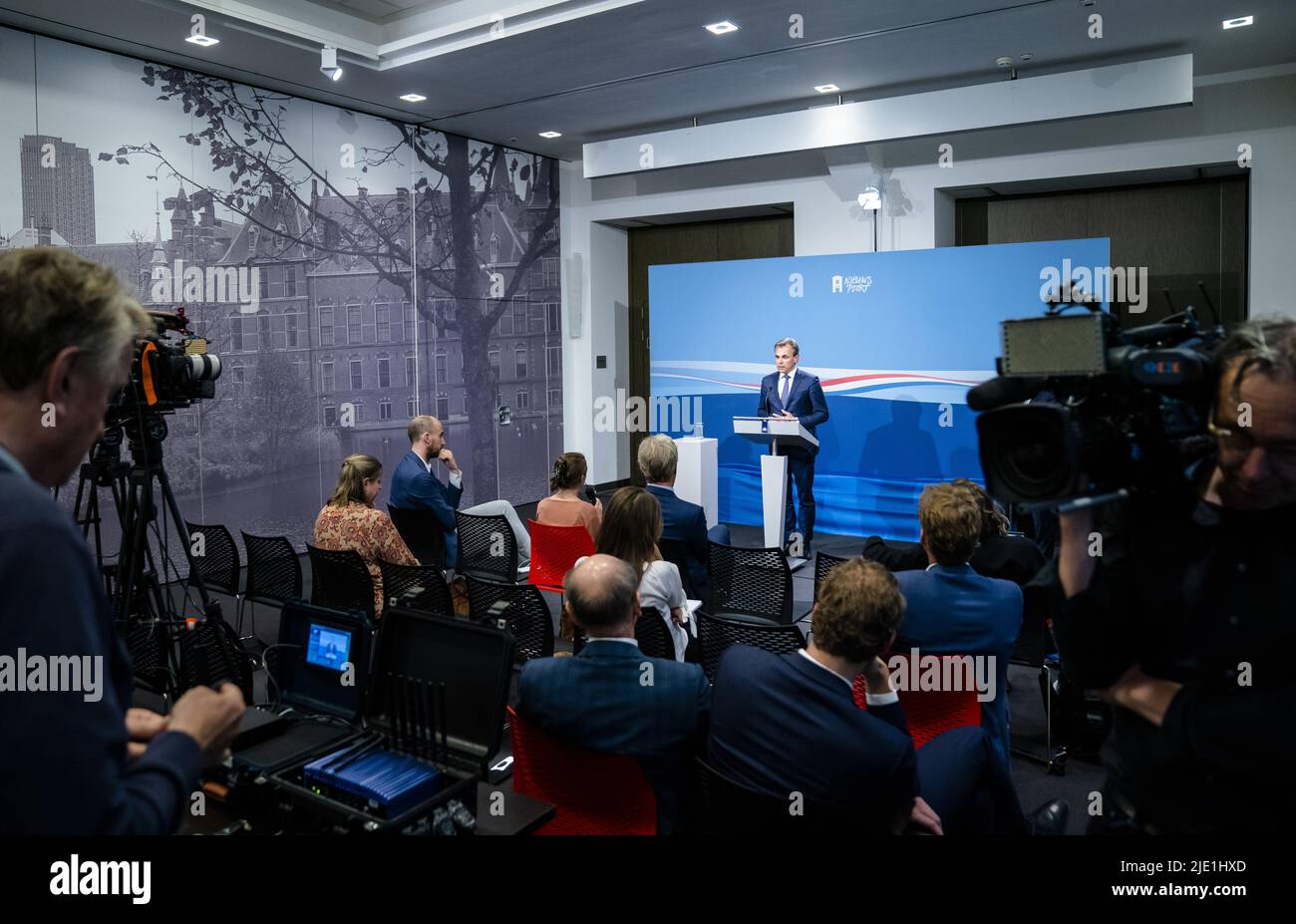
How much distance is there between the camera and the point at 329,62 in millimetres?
6047

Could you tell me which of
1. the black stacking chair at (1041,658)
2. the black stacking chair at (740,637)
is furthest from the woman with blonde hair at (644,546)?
the black stacking chair at (1041,658)

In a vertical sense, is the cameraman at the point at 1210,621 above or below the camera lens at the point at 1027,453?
below

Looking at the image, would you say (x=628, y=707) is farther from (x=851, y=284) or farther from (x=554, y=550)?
(x=851, y=284)

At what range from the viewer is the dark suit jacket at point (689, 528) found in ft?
13.6

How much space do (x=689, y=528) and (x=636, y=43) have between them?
3.75 meters

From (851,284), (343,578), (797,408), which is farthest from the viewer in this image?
(851,284)

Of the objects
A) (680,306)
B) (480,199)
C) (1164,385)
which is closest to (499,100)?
(480,199)

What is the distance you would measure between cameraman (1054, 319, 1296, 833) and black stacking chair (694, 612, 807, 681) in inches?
50.4

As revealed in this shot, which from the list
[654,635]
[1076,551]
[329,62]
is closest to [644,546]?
[654,635]

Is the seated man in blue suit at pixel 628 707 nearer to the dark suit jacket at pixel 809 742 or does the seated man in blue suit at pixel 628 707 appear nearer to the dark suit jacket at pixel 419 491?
the dark suit jacket at pixel 809 742

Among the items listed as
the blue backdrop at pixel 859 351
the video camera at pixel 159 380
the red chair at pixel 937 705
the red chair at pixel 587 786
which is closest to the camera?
A: the red chair at pixel 587 786

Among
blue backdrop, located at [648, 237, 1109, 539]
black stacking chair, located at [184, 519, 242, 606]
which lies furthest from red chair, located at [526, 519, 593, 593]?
blue backdrop, located at [648, 237, 1109, 539]

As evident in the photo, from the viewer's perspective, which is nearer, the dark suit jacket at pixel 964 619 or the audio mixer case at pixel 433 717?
the audio mixer case at pixel 433 717

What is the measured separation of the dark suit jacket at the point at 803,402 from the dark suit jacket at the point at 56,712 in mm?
6180
